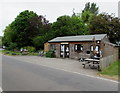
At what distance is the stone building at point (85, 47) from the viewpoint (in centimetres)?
1875

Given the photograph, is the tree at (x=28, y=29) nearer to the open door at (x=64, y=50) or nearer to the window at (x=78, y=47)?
the open door at (x=64, y=50)

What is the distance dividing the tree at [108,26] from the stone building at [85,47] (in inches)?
197

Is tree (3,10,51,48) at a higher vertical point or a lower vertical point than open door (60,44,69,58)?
higher

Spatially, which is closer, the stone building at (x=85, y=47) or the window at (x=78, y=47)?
the stone building at (x=85, y=47)

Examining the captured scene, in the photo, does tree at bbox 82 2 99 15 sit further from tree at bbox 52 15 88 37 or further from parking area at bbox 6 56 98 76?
parking area at bbox 6 56 98 76

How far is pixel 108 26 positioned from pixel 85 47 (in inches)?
344

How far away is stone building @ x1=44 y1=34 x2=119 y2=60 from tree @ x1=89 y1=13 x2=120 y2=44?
500 cm

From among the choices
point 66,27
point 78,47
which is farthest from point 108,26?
point 66,27

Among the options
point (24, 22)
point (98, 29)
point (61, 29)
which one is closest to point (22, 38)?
point (24, 22)

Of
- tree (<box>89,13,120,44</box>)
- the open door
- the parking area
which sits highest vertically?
tree (<box>89,13,120,44</box>)

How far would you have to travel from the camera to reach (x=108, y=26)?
1017 inches

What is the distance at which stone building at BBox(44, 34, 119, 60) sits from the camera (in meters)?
18.8

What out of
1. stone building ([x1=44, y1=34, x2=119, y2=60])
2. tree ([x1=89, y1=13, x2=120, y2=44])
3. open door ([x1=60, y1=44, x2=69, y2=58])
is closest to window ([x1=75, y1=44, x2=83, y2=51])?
stone building ([x1=44, y1=34, x2=119, y2=60])

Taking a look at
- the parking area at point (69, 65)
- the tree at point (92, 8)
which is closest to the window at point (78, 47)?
the parking area at point (69, 65)
